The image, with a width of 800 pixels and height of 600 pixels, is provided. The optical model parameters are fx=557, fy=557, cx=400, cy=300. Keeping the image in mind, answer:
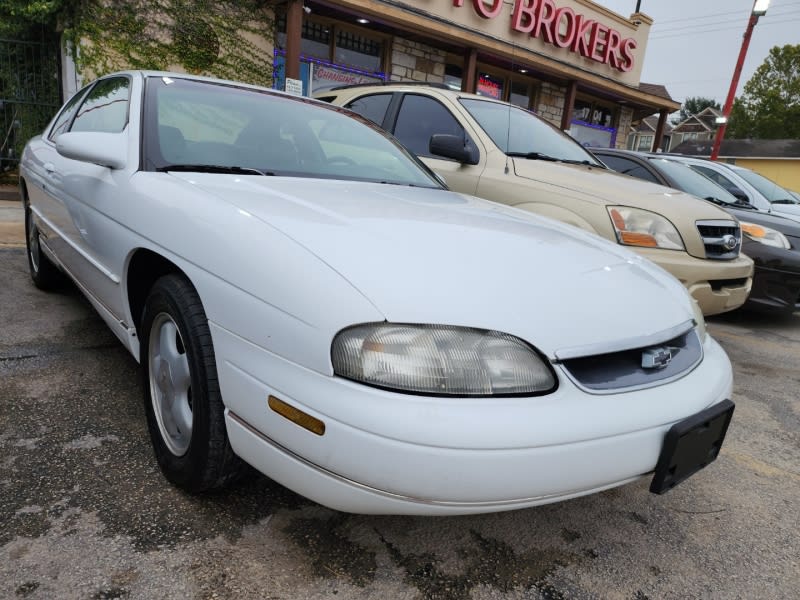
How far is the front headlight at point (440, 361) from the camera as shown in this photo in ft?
4.09

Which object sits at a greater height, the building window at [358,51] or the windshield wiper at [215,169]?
the building window at [358,51]

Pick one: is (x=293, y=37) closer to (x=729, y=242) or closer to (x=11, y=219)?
(x=11, y=219)

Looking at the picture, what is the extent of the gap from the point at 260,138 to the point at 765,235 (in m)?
4.37

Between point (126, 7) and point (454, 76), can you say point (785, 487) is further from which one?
point (454, 76)

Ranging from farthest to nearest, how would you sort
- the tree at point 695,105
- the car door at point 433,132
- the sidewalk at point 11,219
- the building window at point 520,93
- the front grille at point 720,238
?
the tree at point 695,105 → the building window at point 520,93 → the sidewalk at point 11,219 → the car door at point 433,132 → the front grille at point 720,238

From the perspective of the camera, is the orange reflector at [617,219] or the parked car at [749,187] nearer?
the orange reflector at [617,219]

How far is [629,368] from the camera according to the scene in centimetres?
146

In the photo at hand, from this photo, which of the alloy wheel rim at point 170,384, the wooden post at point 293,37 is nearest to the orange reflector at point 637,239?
the alloy wheel rim at point 170,384

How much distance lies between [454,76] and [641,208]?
9.83 m

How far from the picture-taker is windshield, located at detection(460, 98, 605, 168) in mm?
3920

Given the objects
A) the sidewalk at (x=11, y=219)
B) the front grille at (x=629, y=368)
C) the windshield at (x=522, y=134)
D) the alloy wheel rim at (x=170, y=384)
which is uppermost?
the windshield at (x=522, y=134)

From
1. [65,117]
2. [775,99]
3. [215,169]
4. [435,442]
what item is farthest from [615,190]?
[775,99]

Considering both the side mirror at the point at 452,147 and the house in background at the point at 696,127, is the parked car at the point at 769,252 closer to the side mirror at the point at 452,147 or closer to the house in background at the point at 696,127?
the side mirror at the point at 452,147

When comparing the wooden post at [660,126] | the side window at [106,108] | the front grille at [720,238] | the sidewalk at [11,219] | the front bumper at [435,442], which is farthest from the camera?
the wooden post at [660,126]
